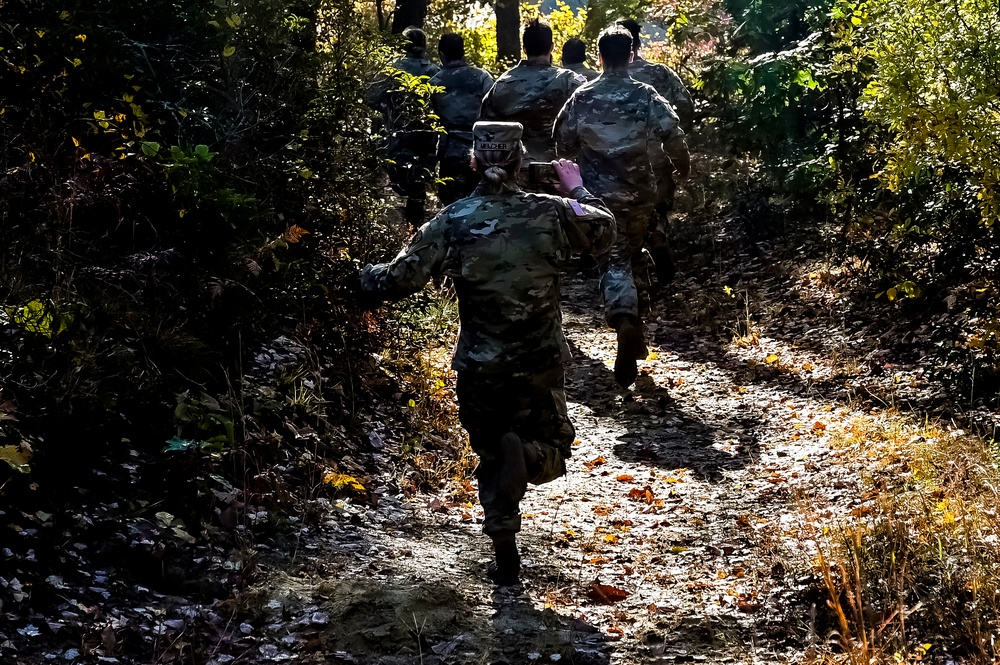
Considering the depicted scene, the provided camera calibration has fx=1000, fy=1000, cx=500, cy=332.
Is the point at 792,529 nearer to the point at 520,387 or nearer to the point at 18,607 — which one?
the point at 520,387

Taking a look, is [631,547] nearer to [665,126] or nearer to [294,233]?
[294,233]

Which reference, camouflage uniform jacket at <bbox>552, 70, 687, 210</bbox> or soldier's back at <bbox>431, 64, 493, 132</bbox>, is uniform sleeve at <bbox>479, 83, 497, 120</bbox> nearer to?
soldier's back at <bbox>431, 64, 493, 132</bbox>

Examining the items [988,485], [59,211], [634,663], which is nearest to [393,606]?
[634,663]

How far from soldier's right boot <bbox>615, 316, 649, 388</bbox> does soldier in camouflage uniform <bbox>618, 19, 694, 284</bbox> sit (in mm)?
1356

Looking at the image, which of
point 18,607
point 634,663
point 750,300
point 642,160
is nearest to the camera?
point 18,607

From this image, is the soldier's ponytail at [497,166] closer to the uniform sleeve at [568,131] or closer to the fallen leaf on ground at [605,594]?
the fallen leaf on ground at [605,594]

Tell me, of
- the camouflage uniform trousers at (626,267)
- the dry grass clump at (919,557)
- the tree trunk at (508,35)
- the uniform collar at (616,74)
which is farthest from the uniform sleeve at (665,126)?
the tree trunk at (508,35)

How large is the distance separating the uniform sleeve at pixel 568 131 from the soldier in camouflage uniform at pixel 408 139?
1.29 meters

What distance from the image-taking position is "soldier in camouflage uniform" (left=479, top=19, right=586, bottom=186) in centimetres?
1091

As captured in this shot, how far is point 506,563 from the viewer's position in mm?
5430

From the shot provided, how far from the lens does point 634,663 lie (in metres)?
4.59

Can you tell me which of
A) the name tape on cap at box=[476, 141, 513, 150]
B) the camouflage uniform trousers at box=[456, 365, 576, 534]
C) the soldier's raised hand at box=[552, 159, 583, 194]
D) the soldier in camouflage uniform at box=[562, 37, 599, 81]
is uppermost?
the soldier in camouflage uniform at box=[562, 37, 599, 81]

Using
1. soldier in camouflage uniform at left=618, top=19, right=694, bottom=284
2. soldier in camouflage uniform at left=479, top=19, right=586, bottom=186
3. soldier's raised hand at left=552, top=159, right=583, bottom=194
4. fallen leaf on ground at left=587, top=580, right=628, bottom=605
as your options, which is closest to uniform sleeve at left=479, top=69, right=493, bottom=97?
soldier in camouflage uniform at left=479, top=19, right=586, bottom=186

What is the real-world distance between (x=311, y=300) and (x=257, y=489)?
1.67m
